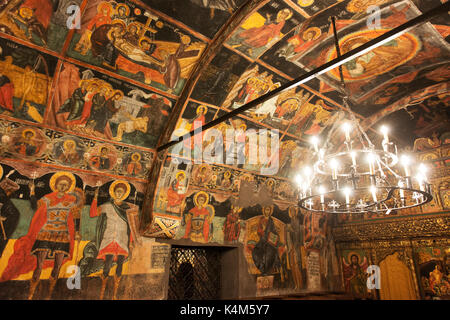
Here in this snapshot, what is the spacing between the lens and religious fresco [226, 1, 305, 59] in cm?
501

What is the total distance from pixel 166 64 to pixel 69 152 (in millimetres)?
2569

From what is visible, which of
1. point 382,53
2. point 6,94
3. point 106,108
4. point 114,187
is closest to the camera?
point 6,94

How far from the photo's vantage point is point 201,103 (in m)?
6.14

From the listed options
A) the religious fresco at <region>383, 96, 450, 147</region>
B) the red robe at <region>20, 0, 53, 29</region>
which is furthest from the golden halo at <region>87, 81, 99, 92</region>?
the religious fresco at <region>383, 96, 450, 147</region>

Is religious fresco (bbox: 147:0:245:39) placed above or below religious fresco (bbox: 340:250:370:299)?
above

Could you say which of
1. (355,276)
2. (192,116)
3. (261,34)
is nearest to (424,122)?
(355,276)

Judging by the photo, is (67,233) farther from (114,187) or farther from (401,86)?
(401,86)

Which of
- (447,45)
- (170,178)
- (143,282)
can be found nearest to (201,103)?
(170,178)

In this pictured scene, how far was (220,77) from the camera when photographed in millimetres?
5891

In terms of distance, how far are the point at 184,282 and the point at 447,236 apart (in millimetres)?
7233

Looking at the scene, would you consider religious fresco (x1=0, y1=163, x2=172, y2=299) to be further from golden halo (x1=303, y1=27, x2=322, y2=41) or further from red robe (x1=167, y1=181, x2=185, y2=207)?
golden halo (x1=303, y1=27, x2=322, y2=41)

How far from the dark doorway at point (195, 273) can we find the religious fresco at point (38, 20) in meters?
5.18

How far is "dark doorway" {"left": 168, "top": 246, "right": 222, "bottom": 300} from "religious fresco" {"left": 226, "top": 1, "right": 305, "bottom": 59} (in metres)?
5.04

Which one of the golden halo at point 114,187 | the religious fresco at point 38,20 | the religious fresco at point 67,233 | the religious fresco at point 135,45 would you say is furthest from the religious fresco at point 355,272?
the religious fresco at point 38,20
